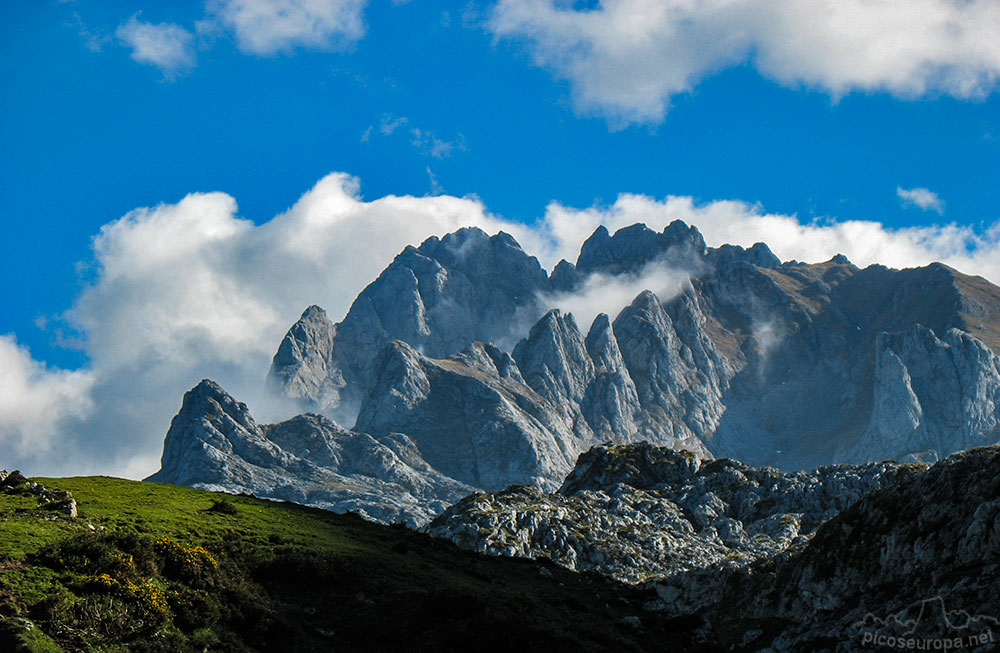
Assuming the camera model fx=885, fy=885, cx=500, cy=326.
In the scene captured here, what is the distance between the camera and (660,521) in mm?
174375

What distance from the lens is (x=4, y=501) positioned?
151 ft

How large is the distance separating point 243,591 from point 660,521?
5609 inches

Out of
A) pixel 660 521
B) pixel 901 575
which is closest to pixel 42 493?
pixel 901 575

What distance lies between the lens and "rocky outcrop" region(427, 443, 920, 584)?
479 ft

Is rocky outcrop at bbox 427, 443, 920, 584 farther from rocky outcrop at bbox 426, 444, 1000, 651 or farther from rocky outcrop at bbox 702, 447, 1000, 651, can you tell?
rocky outcrop at bbox 702, 447, 1000, 651

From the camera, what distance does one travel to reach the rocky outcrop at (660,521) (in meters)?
146

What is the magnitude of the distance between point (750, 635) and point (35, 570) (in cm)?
4524

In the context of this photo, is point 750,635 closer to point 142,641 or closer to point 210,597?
point 210,597

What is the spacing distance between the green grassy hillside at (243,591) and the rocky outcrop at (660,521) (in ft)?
254

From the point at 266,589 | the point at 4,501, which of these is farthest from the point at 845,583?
the point at 4,501

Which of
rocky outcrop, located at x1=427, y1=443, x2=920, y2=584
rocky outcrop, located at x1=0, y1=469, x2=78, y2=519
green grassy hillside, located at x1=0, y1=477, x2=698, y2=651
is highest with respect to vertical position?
rocky outcrop, located at x1=427, y1=443, x2=920, y2=584

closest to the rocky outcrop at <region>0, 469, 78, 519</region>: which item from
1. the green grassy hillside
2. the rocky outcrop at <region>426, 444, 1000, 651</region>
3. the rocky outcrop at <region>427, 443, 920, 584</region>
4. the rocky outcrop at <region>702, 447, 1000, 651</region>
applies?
the green grassy hillside

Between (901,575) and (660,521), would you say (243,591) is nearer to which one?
(901,575)

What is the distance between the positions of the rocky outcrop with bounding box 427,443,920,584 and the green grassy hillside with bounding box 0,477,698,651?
77407 mm
